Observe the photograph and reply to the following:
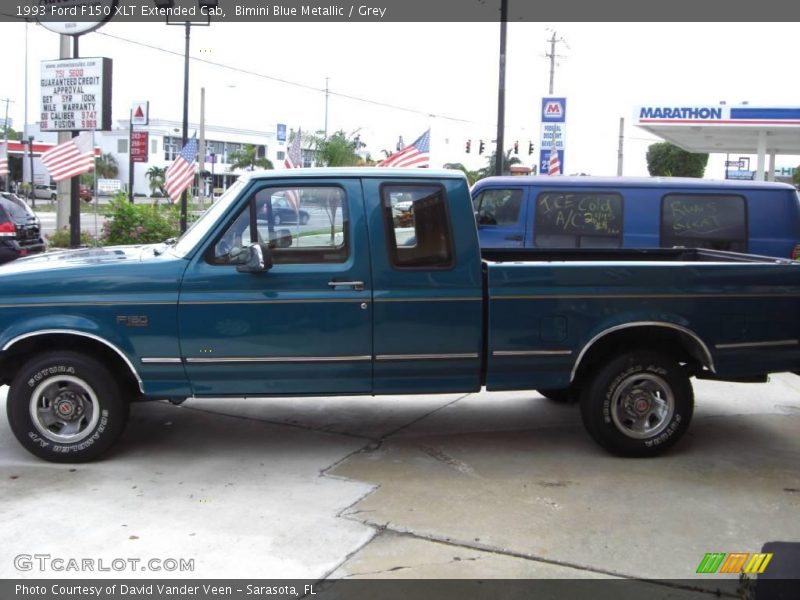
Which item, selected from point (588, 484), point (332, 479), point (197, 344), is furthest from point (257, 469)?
point (588, 484)

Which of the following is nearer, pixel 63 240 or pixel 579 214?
pixel 579 214

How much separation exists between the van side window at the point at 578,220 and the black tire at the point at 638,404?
462 cm

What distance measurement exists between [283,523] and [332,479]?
797mm

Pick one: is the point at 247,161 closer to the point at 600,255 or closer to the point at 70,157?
the point at 70,157

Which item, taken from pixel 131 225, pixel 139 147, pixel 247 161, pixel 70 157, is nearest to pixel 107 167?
pixel 247 161

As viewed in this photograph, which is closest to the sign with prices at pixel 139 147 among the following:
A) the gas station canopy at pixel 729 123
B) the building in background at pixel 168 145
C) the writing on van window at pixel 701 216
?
the gas station canopy at pixel 729 123

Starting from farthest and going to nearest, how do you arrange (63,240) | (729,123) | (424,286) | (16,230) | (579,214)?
(729,123)
(63,240)
(16,230)
(579,214)
(424,286)

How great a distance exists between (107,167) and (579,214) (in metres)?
83.7

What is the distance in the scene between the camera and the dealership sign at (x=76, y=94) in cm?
1923

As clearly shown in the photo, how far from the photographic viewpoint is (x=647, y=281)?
6.00 meters

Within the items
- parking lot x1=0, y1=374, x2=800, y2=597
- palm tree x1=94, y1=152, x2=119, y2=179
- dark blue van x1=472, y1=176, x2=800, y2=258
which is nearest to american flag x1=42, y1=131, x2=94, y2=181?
dark blue van x1=472, y1=176, x2=800, y2=258

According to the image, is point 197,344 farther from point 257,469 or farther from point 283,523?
point 283,523

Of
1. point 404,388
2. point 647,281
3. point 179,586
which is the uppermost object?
point 647,281

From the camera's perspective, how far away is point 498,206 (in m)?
11.1
